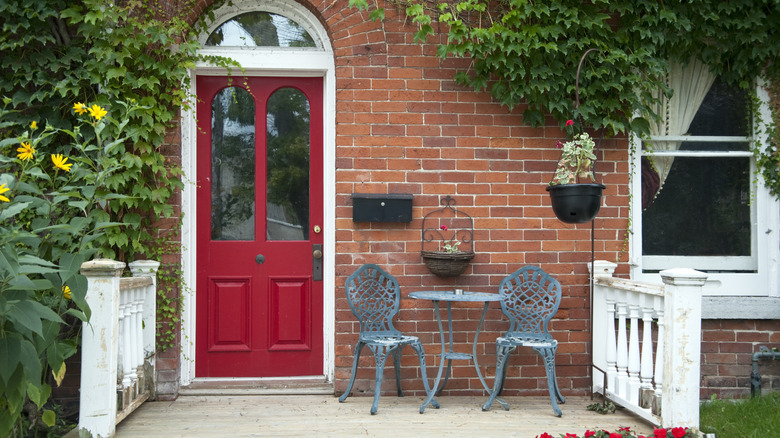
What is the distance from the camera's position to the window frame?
470 centimetres

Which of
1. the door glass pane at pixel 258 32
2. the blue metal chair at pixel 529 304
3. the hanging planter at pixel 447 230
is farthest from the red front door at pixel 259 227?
the blue metal chair at pixel 529 304

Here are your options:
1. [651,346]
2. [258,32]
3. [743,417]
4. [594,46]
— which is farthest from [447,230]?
[743,417]

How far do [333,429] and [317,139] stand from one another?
6.87 feet

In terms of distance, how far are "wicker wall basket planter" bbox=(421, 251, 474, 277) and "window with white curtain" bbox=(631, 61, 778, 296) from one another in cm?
142

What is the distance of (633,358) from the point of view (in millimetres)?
3982

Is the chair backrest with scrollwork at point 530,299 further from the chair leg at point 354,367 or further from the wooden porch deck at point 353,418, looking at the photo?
the chair leg at point 354,367

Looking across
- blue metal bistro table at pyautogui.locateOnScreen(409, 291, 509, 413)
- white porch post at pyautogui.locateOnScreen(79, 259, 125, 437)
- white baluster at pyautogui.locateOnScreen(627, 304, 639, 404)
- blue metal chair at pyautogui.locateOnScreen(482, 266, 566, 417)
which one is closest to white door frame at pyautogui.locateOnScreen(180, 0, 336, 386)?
blue metal bistro table at pyautogui.locateOnScreen(409, 291, 509, 413)

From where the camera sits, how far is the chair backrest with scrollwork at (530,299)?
433 cm

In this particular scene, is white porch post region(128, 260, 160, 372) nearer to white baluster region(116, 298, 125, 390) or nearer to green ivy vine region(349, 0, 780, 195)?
white baluster region(116, 298, 125, 390)

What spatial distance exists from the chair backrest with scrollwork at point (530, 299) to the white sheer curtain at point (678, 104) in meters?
1.25

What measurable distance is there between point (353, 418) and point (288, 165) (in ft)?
6.19

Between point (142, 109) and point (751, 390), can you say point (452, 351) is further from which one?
point (142, 109)

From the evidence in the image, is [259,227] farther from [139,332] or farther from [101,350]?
[101,350]

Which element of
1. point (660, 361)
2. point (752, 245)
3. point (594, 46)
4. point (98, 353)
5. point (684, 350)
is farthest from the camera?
point (752, 245)
